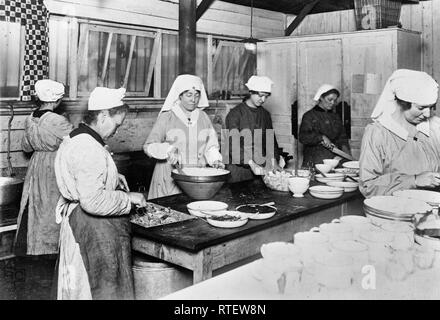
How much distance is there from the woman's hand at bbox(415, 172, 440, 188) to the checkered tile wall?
410 cm

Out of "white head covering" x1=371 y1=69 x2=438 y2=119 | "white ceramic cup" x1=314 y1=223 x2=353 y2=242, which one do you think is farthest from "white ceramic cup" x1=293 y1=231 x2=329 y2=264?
"white head covering" x1=371 y1=69 x2=438 y2=119

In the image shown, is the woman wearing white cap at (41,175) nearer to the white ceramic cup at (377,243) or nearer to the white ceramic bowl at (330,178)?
the white ceramic bowl at (330,178)

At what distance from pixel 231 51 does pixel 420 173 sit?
506 centimetres

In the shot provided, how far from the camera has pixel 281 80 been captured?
835cm

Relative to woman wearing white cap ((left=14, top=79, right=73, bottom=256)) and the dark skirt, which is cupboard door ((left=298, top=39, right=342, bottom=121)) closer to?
woman wearing white cap ((left=14, top=79, right=73, bottom=256))

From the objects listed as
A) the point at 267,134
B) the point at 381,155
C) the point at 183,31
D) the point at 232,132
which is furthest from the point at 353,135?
the point at 381,155

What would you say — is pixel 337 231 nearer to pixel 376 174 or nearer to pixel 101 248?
pixel 376 174

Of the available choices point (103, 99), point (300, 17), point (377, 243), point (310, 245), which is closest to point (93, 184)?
point (103, 99)

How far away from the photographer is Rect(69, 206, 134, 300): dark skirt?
9.78 feet

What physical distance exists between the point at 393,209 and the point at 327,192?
3.67 feet

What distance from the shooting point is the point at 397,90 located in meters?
3.32

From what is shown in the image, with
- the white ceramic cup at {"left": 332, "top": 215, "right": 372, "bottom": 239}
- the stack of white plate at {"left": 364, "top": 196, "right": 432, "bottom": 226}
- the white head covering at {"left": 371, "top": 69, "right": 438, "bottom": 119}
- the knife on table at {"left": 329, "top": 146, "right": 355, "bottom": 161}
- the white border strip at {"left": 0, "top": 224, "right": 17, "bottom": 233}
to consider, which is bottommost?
the white border strip at {"left": 0, "top": 224, "right": 17, "bottom": 233}
